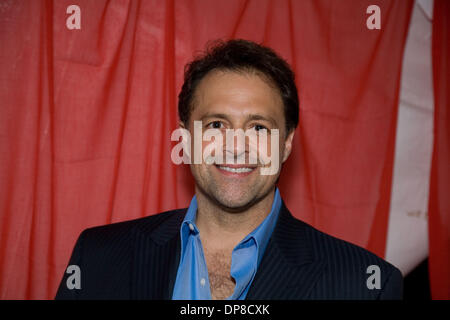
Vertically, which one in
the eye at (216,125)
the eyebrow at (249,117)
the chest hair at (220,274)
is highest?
the eyebrow at (249,117)

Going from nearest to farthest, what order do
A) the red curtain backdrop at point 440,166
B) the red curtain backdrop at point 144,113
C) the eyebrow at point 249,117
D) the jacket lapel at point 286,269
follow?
the jacket lapel at point 286,269 < the eyebrow at point 249,117 < the red curtain backdrop at point 144,113 < the red curtain backdrop at point 440,166

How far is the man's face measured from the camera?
1.38 m

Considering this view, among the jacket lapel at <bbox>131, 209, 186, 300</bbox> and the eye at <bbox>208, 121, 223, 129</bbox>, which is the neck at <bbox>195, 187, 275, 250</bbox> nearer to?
the jacket lapel at <bbox>131, 209, 186, 300</bbox>

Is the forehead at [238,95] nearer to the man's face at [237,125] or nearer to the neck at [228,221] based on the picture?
the man's face at [237,125]

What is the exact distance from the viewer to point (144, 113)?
5.93 feet

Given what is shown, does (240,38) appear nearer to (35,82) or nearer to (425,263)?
(35,82)

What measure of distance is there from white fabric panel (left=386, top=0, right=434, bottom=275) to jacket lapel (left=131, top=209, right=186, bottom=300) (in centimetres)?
111

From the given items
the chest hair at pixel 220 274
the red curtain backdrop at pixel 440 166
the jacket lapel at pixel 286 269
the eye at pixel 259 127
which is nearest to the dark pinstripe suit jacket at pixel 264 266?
the jacket lapel at pixel 286 269

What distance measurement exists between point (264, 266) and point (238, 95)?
0.57 meters

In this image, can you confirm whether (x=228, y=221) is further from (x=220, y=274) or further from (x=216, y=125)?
(x=216, y=125)

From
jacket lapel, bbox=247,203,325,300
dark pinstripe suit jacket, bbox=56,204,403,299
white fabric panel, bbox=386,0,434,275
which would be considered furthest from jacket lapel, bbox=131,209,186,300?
white fabric panel, bbox=386,0,434,275

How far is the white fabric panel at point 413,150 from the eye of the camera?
1.92m

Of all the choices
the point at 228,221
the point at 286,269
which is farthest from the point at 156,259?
the point at 286,269

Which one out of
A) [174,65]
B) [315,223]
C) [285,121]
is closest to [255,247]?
[285,121]
